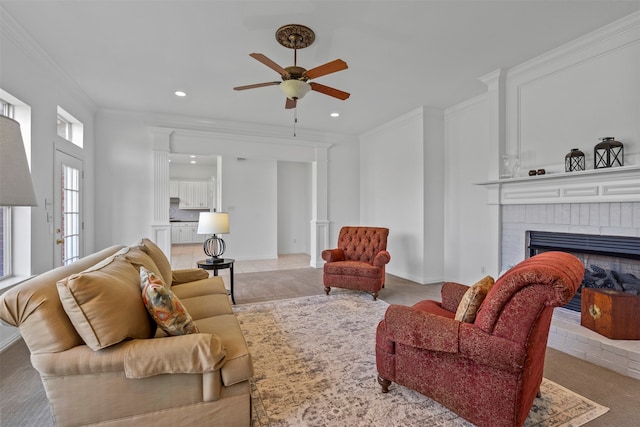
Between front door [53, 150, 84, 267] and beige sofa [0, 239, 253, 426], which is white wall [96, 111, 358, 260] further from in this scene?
beige sofa [0, 239, 253, 426]

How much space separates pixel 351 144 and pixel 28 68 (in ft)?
16.8

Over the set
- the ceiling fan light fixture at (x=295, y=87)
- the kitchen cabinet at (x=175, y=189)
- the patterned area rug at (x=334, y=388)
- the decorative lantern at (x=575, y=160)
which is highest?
the ceiling fan light fixture at (x=295, y=87)

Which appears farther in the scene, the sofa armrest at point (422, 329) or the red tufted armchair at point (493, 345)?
the sofa armrest at point (422, 329)

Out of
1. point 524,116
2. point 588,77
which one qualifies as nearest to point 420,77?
point 524,116

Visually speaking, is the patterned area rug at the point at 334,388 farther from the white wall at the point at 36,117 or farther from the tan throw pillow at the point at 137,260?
the white wall at the point at 36,117

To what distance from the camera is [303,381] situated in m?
2.12

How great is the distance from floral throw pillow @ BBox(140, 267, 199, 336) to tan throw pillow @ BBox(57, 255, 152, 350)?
75 millimetres

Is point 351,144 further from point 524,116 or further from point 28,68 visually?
point 28,68

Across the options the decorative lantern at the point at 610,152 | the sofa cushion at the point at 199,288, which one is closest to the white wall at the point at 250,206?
the sofa cushion at the point at 199,288

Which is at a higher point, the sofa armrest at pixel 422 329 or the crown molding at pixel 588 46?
the crown molding at pixel 588 46

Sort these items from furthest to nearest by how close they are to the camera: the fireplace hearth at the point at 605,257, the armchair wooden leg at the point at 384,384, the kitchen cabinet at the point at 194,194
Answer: the kitchen cabinet at the point at 194,194, the fireplace hearth at the point at 605,257, the armchair wooden leg at the point at 384,384

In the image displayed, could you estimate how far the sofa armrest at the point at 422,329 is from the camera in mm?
1624

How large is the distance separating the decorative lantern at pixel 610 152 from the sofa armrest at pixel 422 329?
2409mm

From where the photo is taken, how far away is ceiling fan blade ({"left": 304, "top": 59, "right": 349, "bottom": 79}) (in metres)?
2.48
